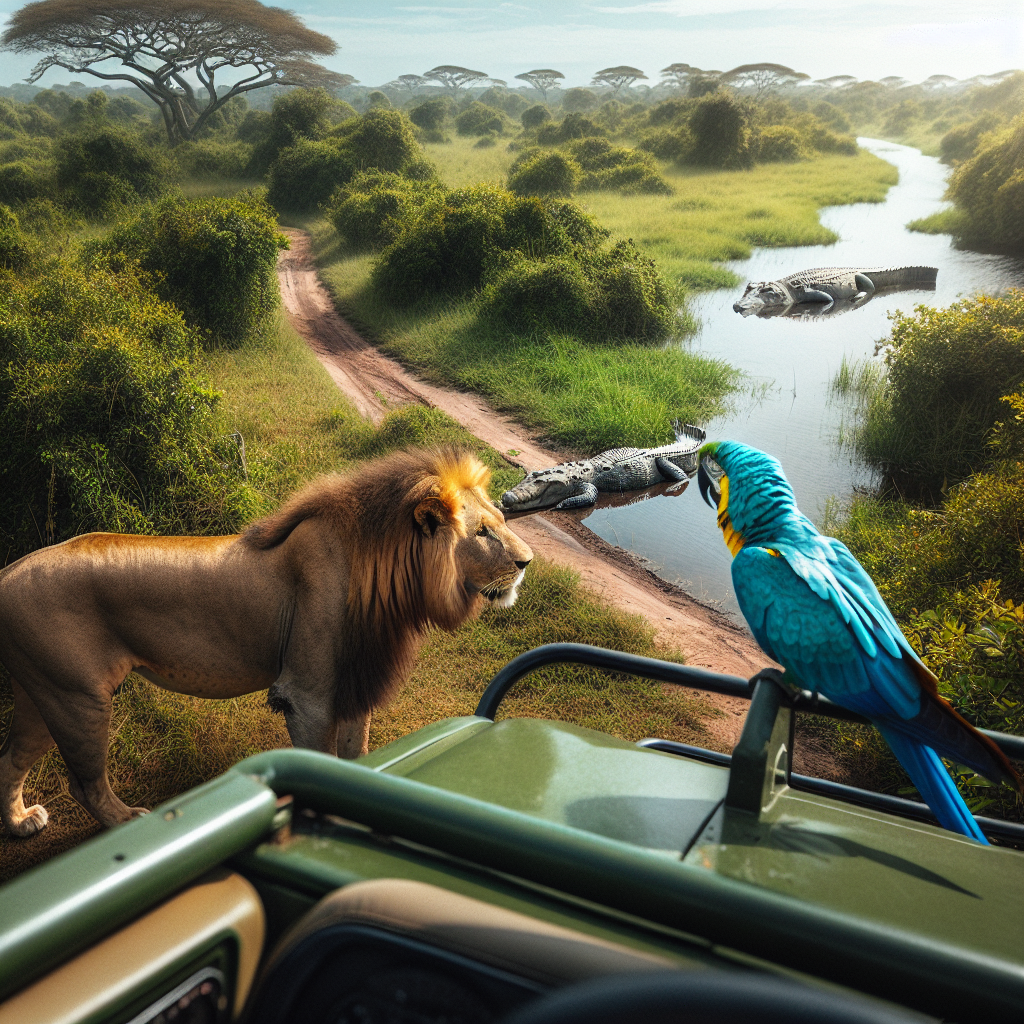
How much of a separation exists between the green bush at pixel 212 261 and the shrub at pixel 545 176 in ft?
38.1

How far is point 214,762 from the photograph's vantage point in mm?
3686

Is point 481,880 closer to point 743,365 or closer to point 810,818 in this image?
point 810,818

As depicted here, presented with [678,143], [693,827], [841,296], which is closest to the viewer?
[693,827]

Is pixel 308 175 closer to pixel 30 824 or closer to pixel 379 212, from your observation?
pixel 379 212

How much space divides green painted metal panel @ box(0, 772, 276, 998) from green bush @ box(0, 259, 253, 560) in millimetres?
3859

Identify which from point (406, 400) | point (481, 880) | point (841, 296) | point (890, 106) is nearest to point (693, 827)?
point (481, 880)

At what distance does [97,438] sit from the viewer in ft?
15.8

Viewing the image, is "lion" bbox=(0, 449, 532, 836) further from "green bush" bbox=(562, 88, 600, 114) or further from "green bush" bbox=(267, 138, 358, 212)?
"green bush" bbox=(562, 88, 600, 114)

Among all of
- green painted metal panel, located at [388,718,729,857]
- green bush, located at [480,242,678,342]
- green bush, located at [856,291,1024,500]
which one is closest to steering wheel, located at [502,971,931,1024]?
green painted metal panel, located at [388,718,729,857]

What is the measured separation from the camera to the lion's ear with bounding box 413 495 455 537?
8.82 ft

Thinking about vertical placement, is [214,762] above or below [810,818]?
below

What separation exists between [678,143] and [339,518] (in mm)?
29861

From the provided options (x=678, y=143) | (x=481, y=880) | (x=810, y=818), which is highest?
(x=678, y=143)

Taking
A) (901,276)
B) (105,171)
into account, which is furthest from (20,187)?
(901,276)
